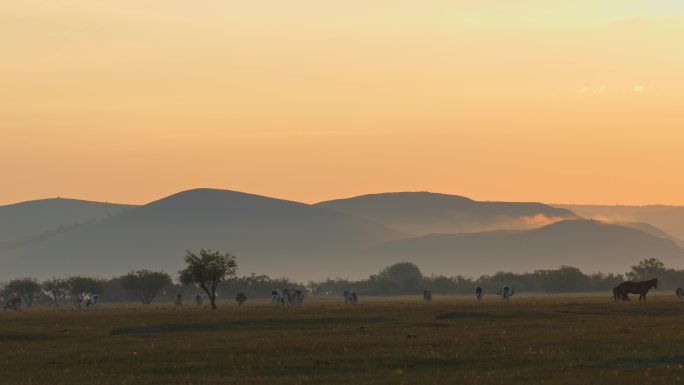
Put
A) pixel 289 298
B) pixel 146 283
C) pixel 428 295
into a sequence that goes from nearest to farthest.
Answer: pixel 289 298, pixel 428 295, pixel 146 283

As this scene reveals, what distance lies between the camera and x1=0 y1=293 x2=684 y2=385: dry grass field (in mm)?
46625

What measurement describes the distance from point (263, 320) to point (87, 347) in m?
24.5

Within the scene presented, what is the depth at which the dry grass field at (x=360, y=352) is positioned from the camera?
46625 mm

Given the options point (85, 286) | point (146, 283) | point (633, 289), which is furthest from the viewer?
point (85, 286)

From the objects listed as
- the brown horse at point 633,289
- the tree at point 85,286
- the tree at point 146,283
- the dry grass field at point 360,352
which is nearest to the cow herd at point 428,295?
the brown horse at point 633,289

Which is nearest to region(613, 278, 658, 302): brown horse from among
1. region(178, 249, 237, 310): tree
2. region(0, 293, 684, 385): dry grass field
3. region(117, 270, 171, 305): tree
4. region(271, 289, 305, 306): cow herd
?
region(271, 289, 305, 306): cow herd

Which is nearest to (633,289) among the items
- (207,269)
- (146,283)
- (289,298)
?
(289,298)

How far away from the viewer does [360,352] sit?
55.4 metres

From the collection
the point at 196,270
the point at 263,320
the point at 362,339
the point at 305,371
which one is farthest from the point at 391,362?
the point at 196,270

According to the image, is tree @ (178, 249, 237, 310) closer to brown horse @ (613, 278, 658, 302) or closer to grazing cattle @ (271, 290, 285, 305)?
grazing cattle @ (271, 290, 285, 305)

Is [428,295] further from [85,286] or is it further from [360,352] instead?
[360,352]

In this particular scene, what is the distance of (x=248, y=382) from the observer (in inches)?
1800

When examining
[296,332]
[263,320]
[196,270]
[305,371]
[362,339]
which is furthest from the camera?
[196,270]

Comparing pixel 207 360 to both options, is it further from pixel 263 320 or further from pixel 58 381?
pixel 263 320
